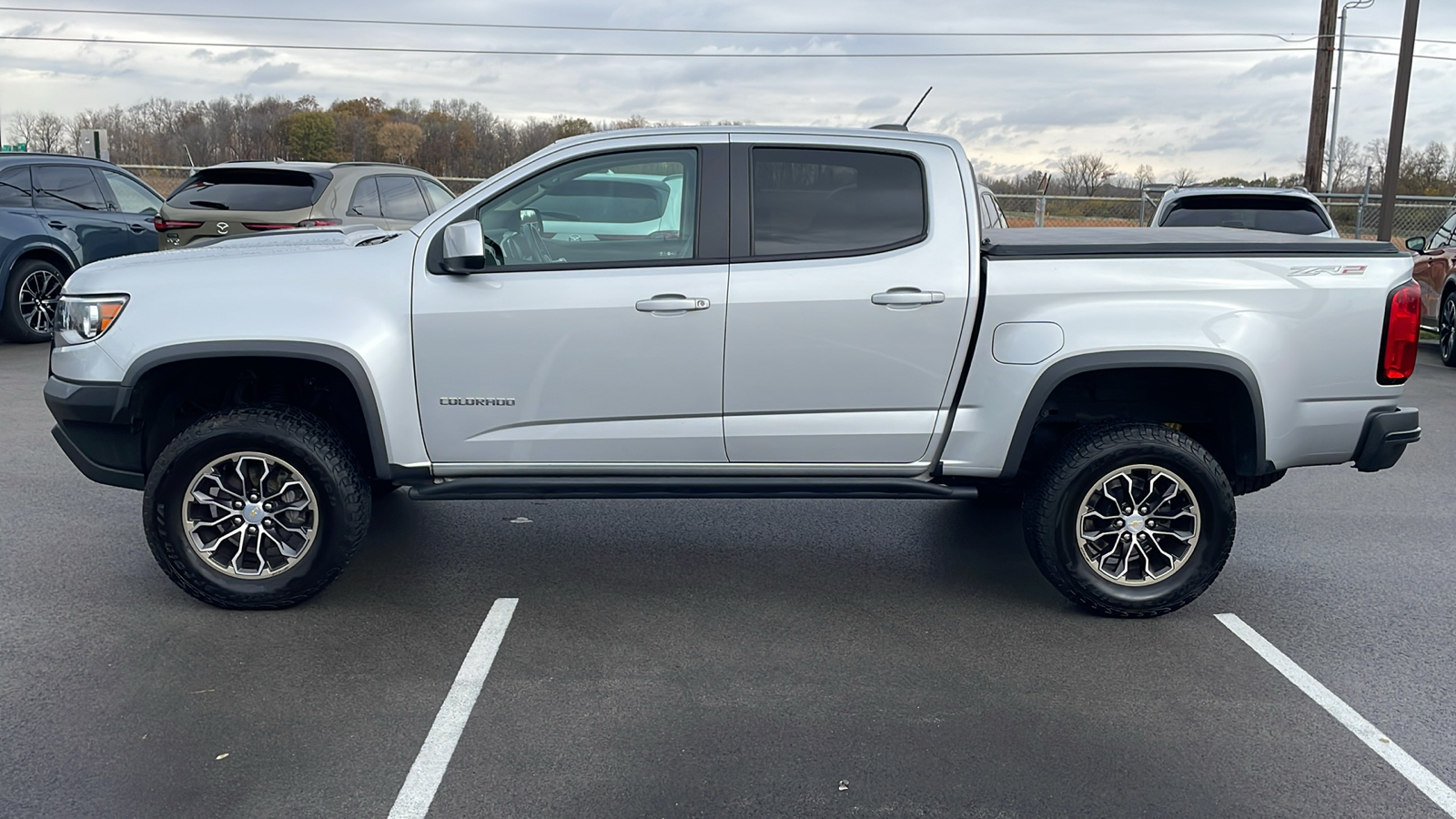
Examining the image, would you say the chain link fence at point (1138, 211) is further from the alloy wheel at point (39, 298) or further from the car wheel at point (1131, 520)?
the car wheel at point (1131, 520)

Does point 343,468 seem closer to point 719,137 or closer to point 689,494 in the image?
point 689,494

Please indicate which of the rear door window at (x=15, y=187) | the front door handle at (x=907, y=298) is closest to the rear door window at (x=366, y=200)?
the rear door window at (x=15, y=187)

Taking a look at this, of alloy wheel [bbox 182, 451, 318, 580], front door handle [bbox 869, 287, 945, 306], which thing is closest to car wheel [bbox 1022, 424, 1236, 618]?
front door handle [bbox 869, 287, 945, 306]

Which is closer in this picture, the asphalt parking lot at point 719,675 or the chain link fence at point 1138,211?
the asphalt parking lot at point 719,675

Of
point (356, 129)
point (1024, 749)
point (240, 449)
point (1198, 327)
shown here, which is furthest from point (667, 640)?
point (356, 129)

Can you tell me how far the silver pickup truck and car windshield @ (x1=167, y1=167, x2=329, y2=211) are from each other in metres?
6.19

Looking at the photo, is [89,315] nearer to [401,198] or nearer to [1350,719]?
[1350,719]

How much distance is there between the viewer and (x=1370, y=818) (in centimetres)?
326

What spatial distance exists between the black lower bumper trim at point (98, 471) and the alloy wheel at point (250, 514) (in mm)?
313

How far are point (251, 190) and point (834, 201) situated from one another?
7877 millimetres

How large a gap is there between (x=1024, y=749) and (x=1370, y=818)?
3.11 ft

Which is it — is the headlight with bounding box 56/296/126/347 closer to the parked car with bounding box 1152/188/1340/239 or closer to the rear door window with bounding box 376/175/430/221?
the rear door window with bounding box 376/175/430/221

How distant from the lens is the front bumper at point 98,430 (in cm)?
458

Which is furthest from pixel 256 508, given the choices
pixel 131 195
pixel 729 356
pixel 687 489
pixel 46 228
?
pixel 131 195
